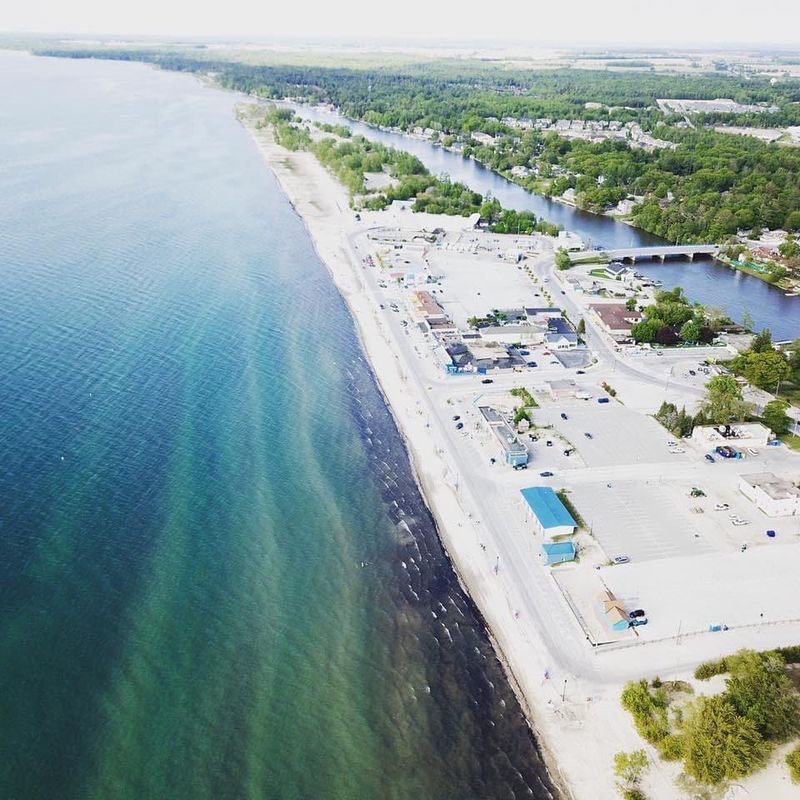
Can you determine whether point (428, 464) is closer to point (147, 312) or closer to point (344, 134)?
point (147, 312)

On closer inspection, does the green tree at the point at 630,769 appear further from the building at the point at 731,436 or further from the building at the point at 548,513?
the building at the point at 731,436

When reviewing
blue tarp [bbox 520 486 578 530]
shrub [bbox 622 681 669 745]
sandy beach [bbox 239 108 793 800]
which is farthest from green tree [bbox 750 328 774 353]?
shrub [bbox 622 681 669 745]

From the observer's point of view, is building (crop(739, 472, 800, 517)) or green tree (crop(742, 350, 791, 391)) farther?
green tree (crop(742, 350, 791, 391))

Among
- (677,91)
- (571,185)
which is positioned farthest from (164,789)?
(677,91)

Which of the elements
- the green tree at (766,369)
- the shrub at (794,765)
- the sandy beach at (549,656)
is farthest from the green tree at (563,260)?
the shrub at (794,765)

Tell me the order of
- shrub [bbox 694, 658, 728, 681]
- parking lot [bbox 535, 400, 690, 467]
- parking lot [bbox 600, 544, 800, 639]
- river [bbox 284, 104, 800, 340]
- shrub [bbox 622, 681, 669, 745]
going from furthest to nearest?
river [bbox 284, 104, 800, 340] → parking lot [bbox 535, 400, 690, 467] → parking lot [bbox 600, 544, 800, 639] → shrub [bbox 694, 658, 728, 681] → shrub [bbox 622, 681, 669, 745]

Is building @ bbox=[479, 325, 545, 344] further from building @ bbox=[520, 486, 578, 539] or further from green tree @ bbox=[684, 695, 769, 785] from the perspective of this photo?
green tree @ bbox=[684, 695, 769, 785]
